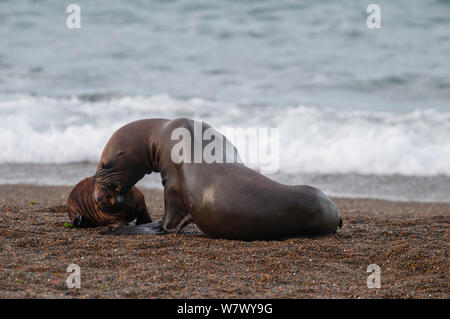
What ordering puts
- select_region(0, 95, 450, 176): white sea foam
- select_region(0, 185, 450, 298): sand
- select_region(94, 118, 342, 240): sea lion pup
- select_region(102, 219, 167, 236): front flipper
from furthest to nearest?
select_region(0, 95, 450, 176): white sea foam, select_region(102, 219, 167, 236): front flipper, select_region(94, 118, 342, 240): sea lion pup, select_region(0, 185, 450, 298): sand

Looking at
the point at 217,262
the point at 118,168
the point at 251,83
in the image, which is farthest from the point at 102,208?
the point at 251,83

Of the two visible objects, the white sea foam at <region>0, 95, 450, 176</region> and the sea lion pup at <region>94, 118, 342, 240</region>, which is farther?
the white sea foam at <region>0, 95, 450, 176</region>

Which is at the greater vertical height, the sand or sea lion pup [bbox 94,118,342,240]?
sea lion pup [bbox 94,118,342,240]

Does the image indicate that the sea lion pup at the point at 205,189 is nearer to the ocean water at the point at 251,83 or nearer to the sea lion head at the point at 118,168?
the sea lion head at the point at 118,168

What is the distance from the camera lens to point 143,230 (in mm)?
5590

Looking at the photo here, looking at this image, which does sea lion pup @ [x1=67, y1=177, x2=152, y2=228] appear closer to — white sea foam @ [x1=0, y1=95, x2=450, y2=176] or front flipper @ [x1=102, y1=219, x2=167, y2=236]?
front flipper @ [x1=102, y1=219, x2=167, y2=236]

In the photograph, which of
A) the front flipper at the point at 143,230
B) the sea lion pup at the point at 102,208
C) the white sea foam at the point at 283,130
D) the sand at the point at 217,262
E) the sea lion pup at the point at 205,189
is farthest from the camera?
the white sea foam at the point at 283,130

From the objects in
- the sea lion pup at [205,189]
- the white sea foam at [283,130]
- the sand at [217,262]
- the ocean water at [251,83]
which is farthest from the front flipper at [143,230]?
the white sea foam at [283,130]

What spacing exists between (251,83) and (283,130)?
373cm

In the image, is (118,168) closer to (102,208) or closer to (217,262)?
(102,208)

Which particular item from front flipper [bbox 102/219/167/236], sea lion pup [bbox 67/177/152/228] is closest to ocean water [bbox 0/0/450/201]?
sea lion pup [bbox 67/177/152/228]

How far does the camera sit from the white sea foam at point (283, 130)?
34.2 ft

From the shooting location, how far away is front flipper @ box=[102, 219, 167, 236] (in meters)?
5.55

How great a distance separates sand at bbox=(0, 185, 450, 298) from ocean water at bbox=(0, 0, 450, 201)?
3637 millimetres
